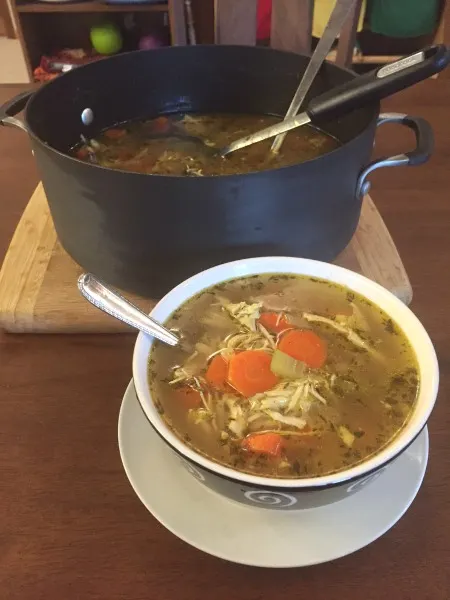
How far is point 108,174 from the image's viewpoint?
74 centimetres

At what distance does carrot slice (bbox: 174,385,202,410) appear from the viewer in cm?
64

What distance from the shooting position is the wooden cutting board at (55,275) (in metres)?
0.88

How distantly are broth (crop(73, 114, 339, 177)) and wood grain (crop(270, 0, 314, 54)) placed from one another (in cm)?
24

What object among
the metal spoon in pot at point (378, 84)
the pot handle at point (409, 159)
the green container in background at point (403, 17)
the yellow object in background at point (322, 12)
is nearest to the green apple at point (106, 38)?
the yellow object in background at point (322, 12)

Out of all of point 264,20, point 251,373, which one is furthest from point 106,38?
point 251,373

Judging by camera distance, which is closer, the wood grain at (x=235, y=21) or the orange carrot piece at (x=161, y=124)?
the orange carrot piece at (x=161, y=124)

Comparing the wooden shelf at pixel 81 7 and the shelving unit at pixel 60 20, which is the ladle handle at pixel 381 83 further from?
the wooden shelf at pixel 81 7

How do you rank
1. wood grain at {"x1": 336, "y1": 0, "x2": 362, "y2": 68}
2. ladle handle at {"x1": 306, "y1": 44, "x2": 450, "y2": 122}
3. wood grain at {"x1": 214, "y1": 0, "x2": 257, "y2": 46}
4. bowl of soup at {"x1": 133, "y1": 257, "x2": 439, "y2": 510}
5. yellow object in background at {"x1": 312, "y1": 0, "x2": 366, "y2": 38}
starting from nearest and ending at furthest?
1. bowl of soup at {"x1": 133, "y1": 257, "x2": 439, "y2": 510}
2. ladle handle at {"x1": 306, "y1": 44, "x2": 450, "y2": 122}
3. wood grain at {"x1": 214, "y1": 0, "x2": 257, "y2": 46}
4. wood grain at {"x1": 336, "y1": 0, "x2": 362, "y2": 68}
5. yellow object in background at {"x1": 312, "y1": 0, "x2": 366, "y2": 38}

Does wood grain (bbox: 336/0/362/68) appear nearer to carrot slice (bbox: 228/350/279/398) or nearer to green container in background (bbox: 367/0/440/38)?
carrot slice (bbox: 228/350/279/398)

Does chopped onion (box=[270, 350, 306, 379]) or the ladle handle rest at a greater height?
the ladle handle

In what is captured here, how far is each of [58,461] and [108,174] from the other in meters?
0.36

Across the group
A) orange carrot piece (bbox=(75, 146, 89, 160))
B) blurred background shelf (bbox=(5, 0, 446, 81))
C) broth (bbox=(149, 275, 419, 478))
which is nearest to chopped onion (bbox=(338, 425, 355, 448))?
broth (bbox=(149, 275, 419, 478))

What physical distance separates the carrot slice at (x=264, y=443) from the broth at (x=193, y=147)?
0.53 metres

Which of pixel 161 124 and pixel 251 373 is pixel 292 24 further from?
pixel 251 373
